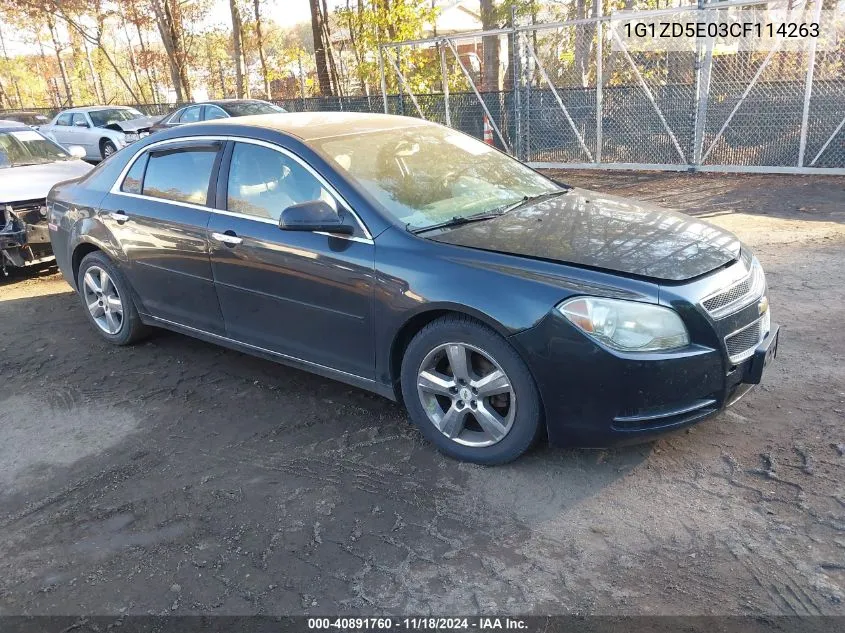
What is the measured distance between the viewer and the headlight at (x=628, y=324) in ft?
10.2

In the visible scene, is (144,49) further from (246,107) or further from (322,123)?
(322,123)

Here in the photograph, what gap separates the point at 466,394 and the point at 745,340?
1348 millimetres

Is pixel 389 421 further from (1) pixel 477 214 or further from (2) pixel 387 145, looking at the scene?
(2) pixel 387 145

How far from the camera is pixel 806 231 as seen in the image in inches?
303

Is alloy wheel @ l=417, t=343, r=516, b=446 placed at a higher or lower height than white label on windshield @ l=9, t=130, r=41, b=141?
lower

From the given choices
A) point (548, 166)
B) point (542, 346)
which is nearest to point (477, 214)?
point (542, 346)

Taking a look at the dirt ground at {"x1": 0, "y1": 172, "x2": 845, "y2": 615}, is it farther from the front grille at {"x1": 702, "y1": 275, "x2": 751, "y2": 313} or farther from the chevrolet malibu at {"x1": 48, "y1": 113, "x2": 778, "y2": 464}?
the front grille at {"x1": 702, "y1": 275, "x2": 751, "y2": 313}

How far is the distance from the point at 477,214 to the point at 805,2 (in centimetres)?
903

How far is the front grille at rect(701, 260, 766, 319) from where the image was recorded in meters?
3.20

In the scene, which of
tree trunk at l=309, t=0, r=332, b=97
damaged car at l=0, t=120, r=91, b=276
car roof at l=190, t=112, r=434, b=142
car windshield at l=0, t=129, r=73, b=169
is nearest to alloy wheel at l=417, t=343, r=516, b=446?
car roof at l=190, t=112, r=434, b=142

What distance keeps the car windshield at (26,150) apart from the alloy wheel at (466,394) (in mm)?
7095

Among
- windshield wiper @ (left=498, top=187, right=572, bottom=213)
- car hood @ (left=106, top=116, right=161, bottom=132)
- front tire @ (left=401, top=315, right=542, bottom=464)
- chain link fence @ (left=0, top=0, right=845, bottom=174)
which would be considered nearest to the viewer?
front tire @ (left=401, top=315, right=542, bottom=464)

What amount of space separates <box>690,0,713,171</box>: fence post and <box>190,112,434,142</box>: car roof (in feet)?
25.7

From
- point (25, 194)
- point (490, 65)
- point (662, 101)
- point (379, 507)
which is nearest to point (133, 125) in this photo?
point (490, 65)
